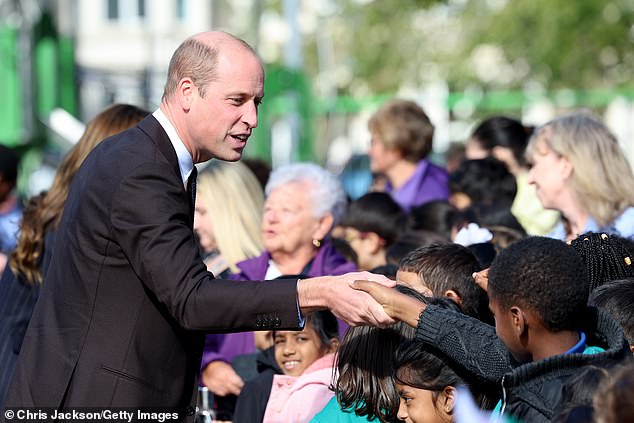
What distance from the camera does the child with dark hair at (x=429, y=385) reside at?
12.4 ft

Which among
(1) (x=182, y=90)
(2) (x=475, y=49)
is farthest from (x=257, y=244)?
(2) (x=475, y=49)

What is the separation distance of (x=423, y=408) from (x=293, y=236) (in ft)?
7.57

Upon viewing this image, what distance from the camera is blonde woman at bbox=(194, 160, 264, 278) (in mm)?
6434

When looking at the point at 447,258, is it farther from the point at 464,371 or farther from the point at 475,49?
the point at 475,49

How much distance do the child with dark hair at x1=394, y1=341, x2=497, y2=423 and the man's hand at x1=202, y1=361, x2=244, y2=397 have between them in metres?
1.85

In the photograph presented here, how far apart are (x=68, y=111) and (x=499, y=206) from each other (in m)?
9.63

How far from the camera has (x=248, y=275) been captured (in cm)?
599

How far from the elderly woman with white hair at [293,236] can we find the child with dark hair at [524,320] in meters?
2.18

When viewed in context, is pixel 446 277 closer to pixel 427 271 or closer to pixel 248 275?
pixel 427 271

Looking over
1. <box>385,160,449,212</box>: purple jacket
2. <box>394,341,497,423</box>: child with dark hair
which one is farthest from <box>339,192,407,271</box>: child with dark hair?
<box>394,341,497,423</box>: child with dark hair

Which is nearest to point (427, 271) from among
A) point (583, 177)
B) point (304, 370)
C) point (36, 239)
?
point (304, 370)

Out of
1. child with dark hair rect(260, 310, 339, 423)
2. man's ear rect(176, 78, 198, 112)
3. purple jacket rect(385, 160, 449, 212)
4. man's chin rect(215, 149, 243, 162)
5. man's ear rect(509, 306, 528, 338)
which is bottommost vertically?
purple jacket rect(385, 160, 449, 212)

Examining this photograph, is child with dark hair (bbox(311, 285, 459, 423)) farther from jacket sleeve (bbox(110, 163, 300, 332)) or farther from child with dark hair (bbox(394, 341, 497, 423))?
jacket sleeve (bbox(110, 163, 300, 332))

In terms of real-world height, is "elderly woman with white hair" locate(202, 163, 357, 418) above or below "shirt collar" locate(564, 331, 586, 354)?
below
